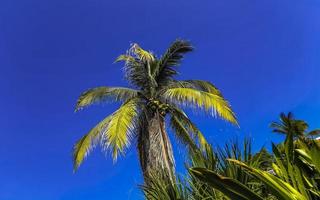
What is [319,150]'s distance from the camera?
3617 millimetres

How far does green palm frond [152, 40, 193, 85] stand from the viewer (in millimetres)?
14990

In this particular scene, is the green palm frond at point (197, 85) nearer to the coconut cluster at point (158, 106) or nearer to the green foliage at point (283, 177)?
the coconut cluster at point (158, 106)

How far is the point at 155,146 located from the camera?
12.7m

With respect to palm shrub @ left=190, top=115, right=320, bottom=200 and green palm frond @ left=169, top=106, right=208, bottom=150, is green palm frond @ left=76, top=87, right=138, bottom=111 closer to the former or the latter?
green palm frond @ left=169, top=106, right=208, bottom=150

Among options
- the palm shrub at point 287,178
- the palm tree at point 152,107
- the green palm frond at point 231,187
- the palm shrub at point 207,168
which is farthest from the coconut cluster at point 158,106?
the green palm frond at point 231,187

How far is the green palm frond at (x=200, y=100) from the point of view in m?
13.6

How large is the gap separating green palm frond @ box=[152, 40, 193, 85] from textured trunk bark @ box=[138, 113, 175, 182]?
1922 millimetres

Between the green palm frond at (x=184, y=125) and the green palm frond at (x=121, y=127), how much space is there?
1319mm

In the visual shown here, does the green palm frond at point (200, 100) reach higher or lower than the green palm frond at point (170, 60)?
lower

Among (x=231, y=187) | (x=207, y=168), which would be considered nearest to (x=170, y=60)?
(x=207, y=168)

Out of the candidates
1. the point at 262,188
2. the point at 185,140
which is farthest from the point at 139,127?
the point at 262,188

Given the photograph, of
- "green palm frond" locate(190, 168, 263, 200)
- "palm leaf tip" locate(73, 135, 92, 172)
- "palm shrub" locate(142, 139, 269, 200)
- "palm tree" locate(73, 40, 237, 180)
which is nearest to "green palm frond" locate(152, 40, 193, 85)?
"palm tree" locate(73, 40, 237, 180)

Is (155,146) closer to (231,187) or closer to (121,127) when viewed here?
(121,127)

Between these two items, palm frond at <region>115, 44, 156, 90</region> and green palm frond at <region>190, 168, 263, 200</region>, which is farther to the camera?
palm frond at <region>115, 44, 156, 90</region>
